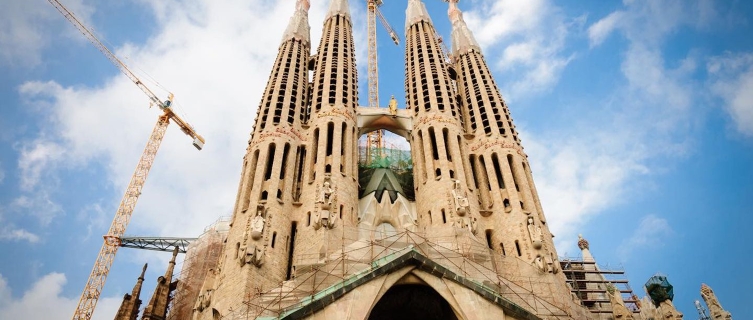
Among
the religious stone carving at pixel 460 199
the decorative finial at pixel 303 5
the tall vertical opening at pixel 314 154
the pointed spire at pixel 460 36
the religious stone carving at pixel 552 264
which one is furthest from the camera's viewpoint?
Result: the decorative finial at pixel 303 5

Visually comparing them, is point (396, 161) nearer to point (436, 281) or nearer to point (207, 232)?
point (207, 232)

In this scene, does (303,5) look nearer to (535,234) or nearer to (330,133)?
(330,133)

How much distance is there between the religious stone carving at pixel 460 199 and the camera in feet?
91.7

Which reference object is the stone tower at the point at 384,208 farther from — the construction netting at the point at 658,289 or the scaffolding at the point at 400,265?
the construction netting at the point at 658,289

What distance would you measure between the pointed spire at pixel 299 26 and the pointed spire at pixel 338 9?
1.83 metres

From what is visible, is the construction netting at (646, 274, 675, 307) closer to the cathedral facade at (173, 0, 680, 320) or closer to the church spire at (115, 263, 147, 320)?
the cathedral facade at (173, 0, 680, 320)

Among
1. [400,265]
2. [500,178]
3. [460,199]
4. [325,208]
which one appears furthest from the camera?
[500,178]

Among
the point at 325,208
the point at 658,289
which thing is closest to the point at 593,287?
the point at 658,289

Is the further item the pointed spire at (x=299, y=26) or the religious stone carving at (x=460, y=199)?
the pointed spire at (x=299, y=26)

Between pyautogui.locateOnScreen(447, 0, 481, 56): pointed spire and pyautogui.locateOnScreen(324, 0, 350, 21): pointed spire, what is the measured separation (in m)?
8.58

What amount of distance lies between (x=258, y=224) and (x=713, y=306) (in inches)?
1029

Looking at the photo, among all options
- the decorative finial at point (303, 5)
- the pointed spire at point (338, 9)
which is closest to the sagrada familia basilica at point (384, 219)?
the pointed spire at point (338, 9)

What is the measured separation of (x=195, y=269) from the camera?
32.5 meters

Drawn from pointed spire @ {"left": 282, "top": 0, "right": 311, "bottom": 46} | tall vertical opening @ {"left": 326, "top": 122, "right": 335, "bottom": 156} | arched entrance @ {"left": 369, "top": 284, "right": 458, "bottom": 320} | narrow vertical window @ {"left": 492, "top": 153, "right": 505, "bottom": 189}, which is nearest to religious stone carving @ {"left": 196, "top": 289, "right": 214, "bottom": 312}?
arched entrance @ {"left": 369, "top": 284, "right": 458, "bottom": 320}
